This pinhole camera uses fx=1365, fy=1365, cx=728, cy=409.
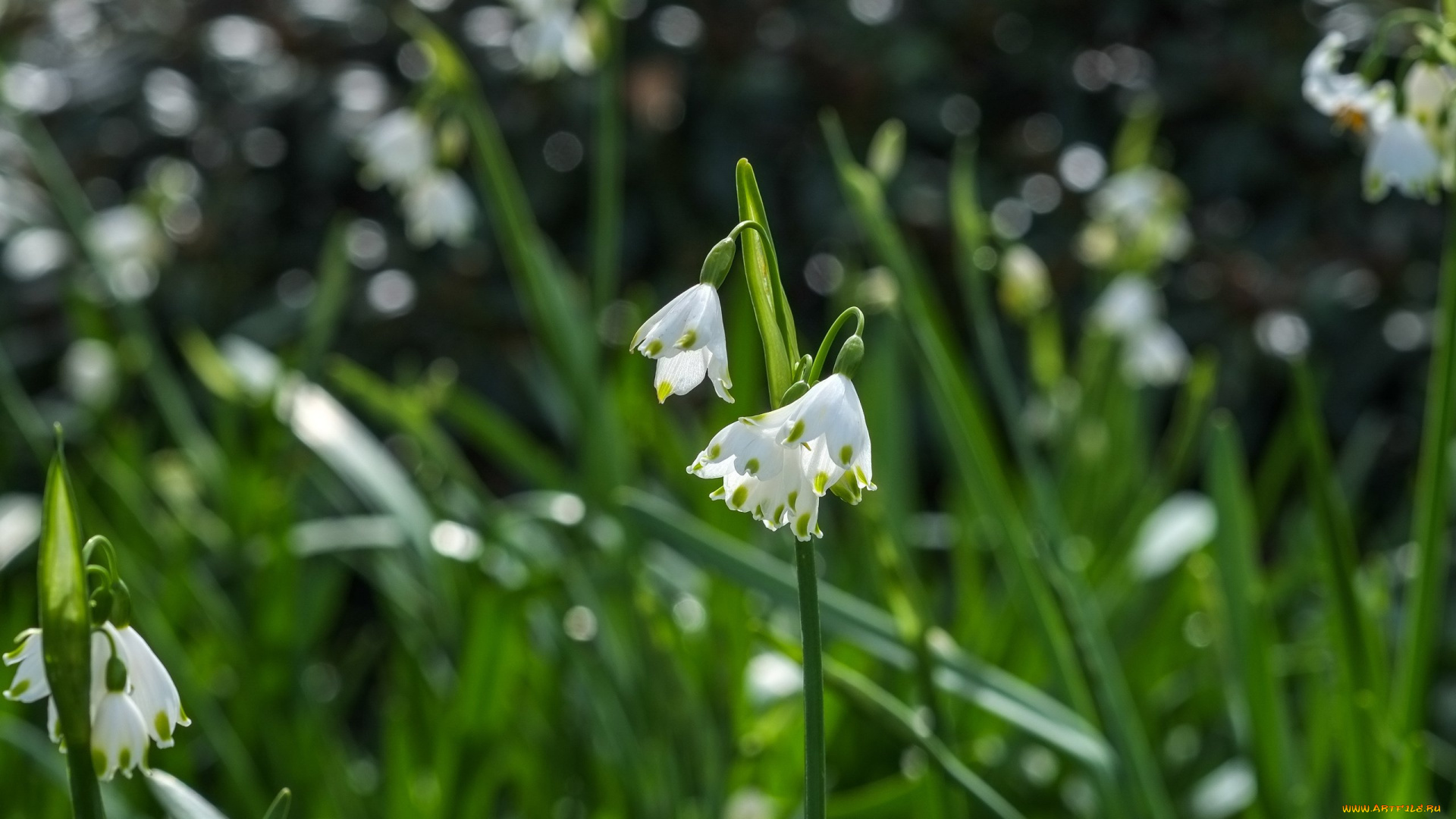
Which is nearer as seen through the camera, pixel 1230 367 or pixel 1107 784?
pixel 1107 784

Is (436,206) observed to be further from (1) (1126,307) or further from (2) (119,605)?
(2) (119,605)

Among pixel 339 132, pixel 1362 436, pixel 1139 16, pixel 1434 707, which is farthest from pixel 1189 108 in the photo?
pixel 339 132

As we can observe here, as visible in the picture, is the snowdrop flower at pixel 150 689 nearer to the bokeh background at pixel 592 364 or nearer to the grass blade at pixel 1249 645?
the bokeh background at pixel 592 364

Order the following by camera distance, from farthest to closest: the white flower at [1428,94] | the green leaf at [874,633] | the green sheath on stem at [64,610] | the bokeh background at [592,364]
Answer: the bokeh background at [592,364] < the green leaf at [874,633] < the white flower at [1428,94] < the green sheath on stem at [64,610]

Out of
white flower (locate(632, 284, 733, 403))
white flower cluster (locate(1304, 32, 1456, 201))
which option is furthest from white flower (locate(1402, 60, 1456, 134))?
white flower (locate(632, 284, 733, 403))

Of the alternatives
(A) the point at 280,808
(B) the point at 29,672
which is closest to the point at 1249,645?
(A) the point at 280,808

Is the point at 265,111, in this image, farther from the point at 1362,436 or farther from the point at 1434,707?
the point at 1434,707

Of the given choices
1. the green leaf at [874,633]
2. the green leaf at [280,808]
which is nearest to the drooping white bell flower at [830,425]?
the green leaf at [280,808]
